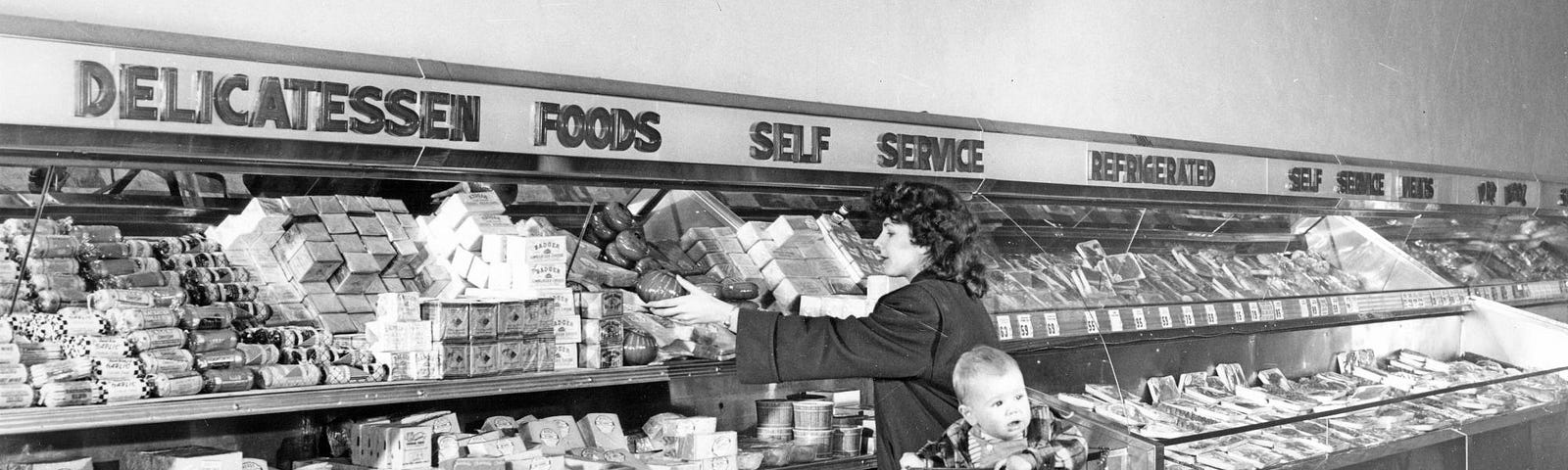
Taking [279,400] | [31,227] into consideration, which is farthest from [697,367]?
[31,227]

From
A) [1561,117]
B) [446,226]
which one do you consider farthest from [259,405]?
[1561,117]

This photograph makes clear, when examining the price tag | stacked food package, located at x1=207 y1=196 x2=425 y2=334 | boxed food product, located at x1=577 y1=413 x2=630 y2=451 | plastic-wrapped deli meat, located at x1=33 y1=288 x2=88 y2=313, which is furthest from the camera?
the price tag

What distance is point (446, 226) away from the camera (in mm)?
3246

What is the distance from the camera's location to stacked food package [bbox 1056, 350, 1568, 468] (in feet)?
14.8

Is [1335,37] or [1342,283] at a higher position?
[1335,37]

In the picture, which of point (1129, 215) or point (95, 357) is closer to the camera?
point (95, 357)

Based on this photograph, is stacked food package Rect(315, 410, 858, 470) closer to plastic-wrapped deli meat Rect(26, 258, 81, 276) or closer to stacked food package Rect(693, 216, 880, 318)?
stacked food package Rect(693, 216, 880, 318)

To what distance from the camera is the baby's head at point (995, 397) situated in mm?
2586

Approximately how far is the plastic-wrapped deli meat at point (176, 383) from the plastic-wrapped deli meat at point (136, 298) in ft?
0.69

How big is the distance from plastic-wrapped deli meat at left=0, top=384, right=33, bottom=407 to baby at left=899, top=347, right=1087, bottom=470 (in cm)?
165

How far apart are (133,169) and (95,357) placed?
46cm

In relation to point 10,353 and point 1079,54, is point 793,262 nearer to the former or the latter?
point 1079,54

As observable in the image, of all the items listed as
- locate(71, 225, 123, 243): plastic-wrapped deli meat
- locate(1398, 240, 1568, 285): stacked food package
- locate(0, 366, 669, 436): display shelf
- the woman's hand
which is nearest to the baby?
the woman's hand

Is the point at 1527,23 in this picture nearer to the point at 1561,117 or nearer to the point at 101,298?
the point at 1561,117
